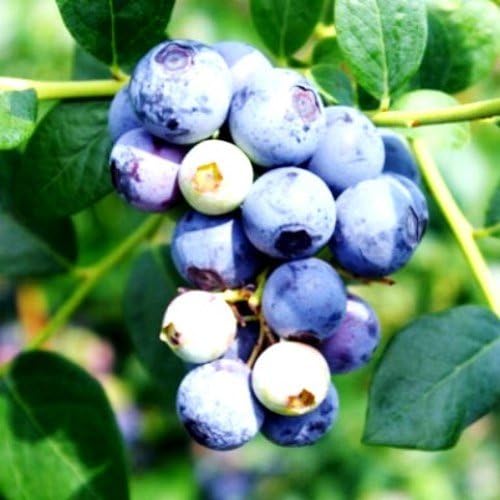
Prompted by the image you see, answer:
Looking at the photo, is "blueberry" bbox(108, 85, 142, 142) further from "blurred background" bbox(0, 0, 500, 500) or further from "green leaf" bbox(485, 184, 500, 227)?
"blurred background" bbox(0, 0, 500, 500)

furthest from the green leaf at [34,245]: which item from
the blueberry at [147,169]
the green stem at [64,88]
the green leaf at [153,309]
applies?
the blueberry at [147,169]

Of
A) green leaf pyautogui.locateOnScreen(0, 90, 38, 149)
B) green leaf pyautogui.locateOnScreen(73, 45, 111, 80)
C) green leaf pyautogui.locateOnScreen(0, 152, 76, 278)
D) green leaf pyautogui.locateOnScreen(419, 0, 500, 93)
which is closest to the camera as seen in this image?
green leaf pyautogui.locateOnScreen(0, 90, 38, 149)

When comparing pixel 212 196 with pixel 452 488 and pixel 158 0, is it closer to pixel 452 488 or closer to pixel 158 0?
pixel 158 0

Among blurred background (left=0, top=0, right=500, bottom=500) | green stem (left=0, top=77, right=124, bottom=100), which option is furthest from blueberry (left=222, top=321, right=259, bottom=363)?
blurred background (left=0, top=0, right=500, bottom=500)

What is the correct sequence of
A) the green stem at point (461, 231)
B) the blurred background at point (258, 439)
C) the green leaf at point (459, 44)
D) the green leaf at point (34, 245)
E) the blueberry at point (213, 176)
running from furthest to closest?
the blurred background at point (258, 439)
the green leaf at point (34, 245)
the green leaf at point (459, 44)
the green stem at point (461, 231)
the blueberry at point (213, 176)

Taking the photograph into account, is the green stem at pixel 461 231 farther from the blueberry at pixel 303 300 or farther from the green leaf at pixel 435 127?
the blueberry at pixel 303 300

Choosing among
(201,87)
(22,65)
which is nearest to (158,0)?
(201,87)
